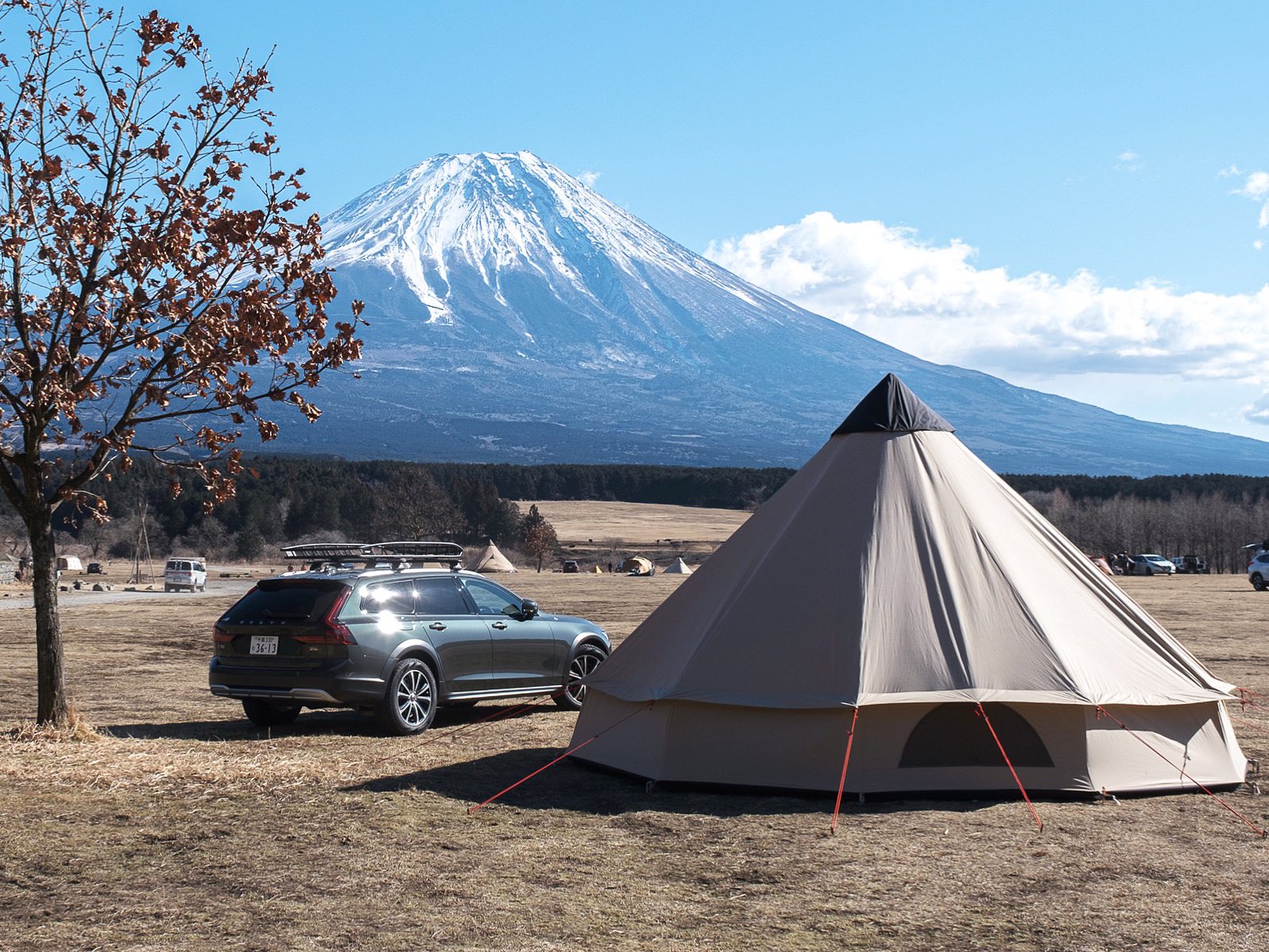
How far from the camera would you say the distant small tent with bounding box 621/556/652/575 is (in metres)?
72.5

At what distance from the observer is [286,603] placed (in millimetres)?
12922

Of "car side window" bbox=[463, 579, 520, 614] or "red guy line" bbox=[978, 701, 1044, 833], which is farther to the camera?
"car side window" bbox=[463, 579, 520, 614]

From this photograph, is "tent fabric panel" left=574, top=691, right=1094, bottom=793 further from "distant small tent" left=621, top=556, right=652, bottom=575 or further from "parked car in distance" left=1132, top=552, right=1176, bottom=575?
"parked car in distance" left=1132, top=552, right=1176, bottom=575

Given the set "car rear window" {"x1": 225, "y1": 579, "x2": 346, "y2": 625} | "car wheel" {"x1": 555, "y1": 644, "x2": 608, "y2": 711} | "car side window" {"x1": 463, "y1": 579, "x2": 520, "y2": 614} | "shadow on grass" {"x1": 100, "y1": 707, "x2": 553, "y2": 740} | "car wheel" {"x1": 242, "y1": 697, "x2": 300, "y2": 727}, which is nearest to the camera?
"car rear window" {"x1": 225, "y1": 579, "x2": 346, "y2": 625}

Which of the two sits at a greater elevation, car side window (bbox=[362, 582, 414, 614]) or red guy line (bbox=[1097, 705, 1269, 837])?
car side window (bbox=[362, 582, 414, 614])

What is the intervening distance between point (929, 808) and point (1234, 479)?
14343cm

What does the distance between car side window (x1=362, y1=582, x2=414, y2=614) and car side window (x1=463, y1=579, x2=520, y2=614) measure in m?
0.88

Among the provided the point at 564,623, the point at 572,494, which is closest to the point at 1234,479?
the point at 572,494

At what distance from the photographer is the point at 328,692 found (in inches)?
489

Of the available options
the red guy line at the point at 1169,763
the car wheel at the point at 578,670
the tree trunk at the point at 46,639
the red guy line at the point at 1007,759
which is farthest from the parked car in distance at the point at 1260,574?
the tree trunk at the point at 46,639

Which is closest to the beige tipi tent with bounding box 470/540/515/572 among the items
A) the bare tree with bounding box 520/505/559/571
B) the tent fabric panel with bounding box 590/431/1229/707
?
the bare tree with bounding box 520/505/559/571

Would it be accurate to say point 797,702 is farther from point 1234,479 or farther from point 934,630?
point 1234,479

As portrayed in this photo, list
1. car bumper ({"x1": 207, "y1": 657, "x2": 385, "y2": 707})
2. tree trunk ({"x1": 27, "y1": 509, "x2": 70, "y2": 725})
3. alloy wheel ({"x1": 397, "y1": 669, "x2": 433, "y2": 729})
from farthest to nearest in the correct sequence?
alloy wheel ({"x1": 397, "y1": 669, "x2": 433, "y2": 729}) → car bumper ({"x1": 207, "y1": 657, "x2": 385, "y2": 707}) → tree trunk ({"x1": 27, "y1": 509, "x2": 70, "y2": 725})

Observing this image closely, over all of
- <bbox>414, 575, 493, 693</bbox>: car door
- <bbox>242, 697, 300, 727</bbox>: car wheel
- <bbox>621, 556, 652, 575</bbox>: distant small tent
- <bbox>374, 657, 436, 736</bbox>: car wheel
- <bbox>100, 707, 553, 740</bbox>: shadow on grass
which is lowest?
<bbox>621, 556, 652, 575</bbox>: distant small tent
